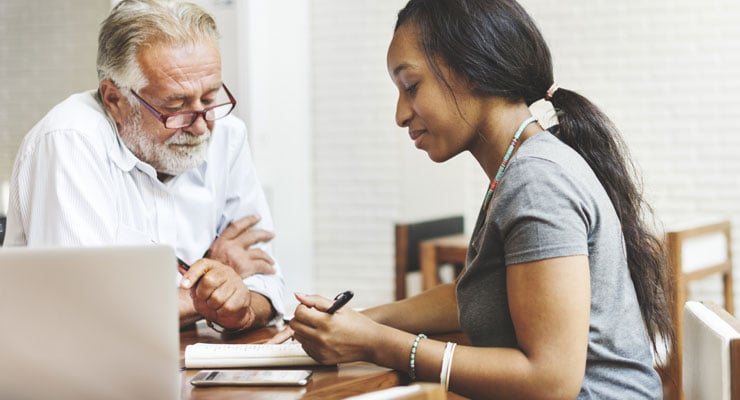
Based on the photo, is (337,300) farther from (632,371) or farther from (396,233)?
(396,233)

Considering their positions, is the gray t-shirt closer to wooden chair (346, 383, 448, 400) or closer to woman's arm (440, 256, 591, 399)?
woman's arm (440, 256, 591, 399)

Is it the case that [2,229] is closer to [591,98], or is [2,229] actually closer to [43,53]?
[591,98]

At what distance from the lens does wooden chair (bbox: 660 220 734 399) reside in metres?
3.55

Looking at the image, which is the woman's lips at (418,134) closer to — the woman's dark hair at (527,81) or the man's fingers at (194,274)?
the woman's dark hair at (527,81)

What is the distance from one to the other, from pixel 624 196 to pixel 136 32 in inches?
49.4

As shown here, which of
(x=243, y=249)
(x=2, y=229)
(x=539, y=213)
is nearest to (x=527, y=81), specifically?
(x=539, y=213)

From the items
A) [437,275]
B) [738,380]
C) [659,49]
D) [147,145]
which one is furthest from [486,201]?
[659,49]

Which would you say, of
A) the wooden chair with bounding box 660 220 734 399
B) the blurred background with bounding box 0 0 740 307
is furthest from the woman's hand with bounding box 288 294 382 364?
the blurred background with bounding box 0 0 740 307

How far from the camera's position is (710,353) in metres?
1.50

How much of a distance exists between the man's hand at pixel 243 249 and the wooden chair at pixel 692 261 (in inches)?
66.9

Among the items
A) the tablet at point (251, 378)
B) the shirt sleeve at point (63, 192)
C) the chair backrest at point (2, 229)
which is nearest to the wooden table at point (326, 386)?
the tablet at point (251, 378)

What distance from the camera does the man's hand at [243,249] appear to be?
7.41 feet

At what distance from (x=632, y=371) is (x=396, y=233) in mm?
2846

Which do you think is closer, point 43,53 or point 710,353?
point 710,353
